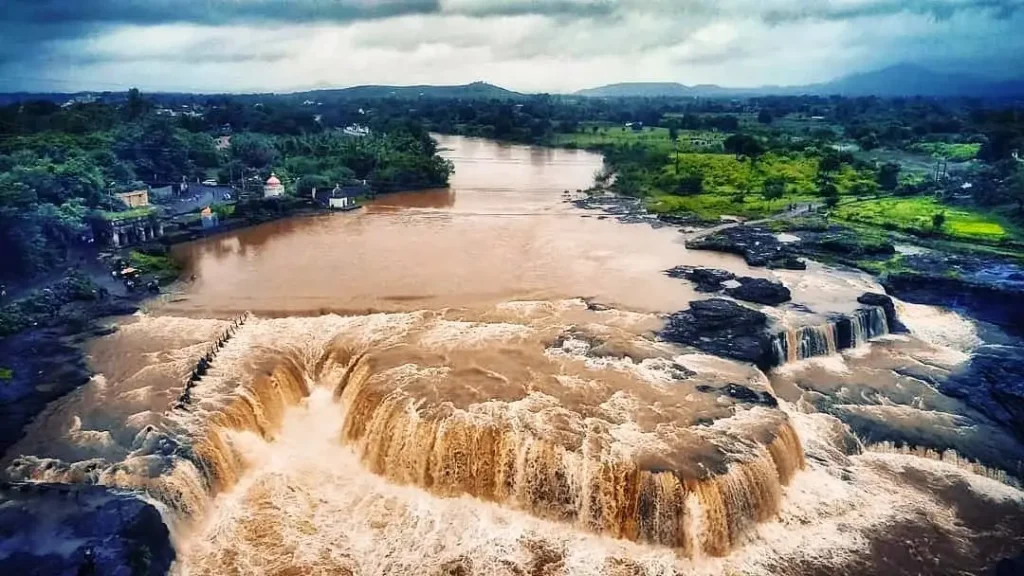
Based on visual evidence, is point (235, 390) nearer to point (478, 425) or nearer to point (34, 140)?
Result: point (478, 425)

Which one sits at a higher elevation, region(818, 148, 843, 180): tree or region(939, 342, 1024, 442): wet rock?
region(818, 148, 843, 180): tree

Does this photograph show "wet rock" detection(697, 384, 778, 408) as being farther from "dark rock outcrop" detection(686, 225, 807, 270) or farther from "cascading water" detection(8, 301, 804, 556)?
"dark rock outcrop" detection(686, 225, 807, 270)

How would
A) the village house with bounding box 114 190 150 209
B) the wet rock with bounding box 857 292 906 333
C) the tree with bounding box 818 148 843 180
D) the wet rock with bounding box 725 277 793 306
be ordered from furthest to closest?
the tree with bounding box 818 148 843 180
the village house with bounding box 114 190 150 209
the wet rock with bounding box 725 277 793 306
the wet rock with bounding box 857 292 906 333

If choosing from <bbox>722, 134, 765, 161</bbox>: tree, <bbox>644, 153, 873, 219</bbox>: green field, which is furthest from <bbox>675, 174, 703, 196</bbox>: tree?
<bbox>722, 134, 765, 161</bbox>: tree

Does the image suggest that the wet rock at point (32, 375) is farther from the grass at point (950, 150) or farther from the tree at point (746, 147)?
the grass at point (950, 150)

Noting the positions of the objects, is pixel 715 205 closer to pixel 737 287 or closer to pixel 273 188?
pixel 737 287

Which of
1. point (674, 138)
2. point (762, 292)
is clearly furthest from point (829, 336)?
point (674, 138)
